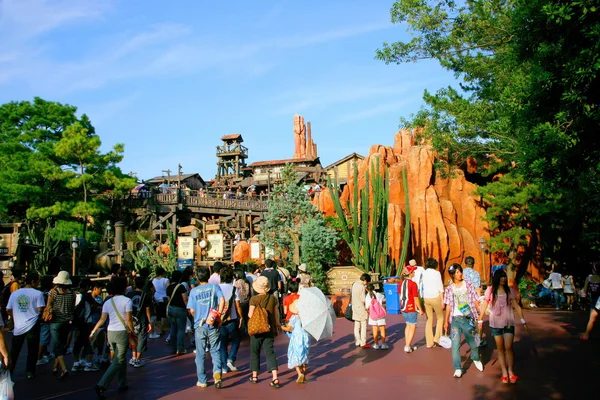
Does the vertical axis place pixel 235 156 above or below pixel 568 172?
above

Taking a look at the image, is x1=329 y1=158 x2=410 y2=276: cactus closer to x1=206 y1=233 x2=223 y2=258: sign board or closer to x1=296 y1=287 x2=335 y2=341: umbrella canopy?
x1=206 y1=233 x2=223 y2=258: sign board

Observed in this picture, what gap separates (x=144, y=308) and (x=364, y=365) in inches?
147

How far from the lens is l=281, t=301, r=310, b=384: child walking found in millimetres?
7500

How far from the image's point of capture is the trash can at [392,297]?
54.1 ft

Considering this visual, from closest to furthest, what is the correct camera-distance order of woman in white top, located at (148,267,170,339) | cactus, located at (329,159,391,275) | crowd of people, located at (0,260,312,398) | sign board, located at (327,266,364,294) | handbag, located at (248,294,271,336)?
crowd of people, located at (0,260,312,398) < handbag, located at (248,294,271,336) < woman in white top, located at (148,267,170,339) < sign board, located at (327,266,364,294) < cactus, located at (329,159,391,275)

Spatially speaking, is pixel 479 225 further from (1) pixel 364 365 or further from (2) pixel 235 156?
(2) pixel 235 156

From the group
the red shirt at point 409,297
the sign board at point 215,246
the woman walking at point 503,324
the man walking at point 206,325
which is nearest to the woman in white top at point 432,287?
the red shirt at point 409,297

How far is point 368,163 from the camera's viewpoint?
28312mm

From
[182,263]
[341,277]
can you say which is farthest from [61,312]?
[341,277]

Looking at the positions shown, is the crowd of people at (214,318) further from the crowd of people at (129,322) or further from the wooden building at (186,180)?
the wooden building at (186,180)

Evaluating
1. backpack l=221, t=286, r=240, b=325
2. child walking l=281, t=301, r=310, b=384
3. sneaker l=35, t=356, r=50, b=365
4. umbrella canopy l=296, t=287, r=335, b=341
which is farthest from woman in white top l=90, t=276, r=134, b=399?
sneaker l=35, t=356, r=50, b=365

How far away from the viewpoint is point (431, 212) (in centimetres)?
2611

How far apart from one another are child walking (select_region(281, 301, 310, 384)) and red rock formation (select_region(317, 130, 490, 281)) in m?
16.8

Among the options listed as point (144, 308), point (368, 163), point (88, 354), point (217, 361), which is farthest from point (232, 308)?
point (368, 163)
